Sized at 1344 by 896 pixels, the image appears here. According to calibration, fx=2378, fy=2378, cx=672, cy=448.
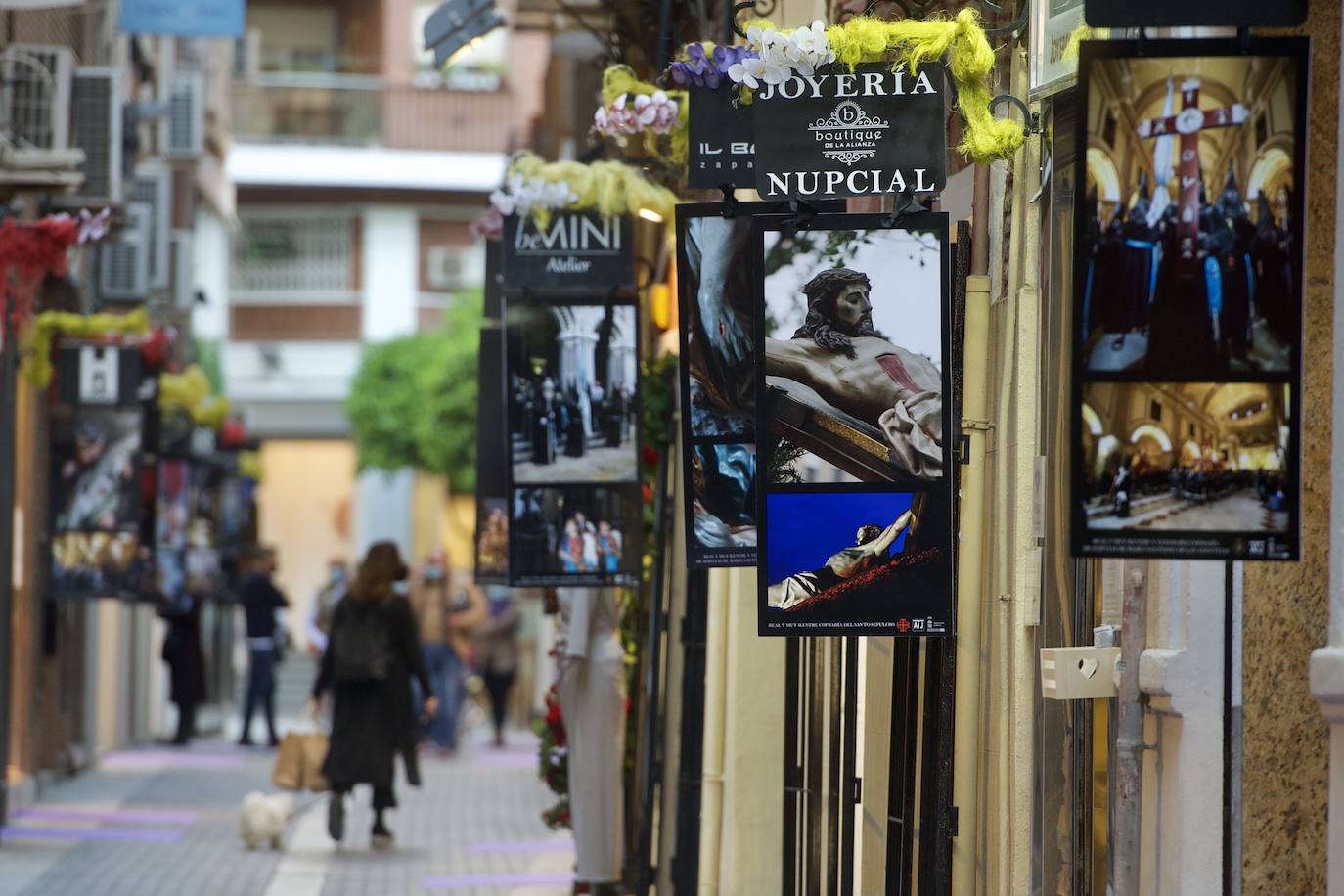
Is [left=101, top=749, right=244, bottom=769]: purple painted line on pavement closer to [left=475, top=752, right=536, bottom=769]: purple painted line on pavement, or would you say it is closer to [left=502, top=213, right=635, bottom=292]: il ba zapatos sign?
[left=475, top=752, right=536, bottom=769]: purple painted line on pavement

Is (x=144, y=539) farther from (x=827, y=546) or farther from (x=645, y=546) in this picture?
(x=827, y=546)

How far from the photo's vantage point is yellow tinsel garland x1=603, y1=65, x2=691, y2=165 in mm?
9250

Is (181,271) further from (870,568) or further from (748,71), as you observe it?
(870,568)

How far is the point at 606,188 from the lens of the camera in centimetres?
1051

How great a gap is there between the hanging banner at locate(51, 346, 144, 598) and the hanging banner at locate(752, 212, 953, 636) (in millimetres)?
11781

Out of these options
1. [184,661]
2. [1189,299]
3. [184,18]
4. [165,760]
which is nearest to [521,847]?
[184,18]

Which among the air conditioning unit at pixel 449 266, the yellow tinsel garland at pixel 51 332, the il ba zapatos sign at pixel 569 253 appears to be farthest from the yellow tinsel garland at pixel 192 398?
the air conditioning unit at pixel 449 266

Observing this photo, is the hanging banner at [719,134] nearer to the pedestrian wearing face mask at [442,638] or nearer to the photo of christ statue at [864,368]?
the photo of christ statue at [864,368]

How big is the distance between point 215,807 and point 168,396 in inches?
240

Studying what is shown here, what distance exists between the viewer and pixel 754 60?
636 cm

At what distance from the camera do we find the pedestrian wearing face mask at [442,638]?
73.7 ft

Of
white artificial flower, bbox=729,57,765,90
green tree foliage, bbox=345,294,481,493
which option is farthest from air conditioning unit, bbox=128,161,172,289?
white artificial flower, bbox=729,57,765,90

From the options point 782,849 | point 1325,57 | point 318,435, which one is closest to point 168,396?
point 782,849

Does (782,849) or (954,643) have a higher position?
(954,643)
